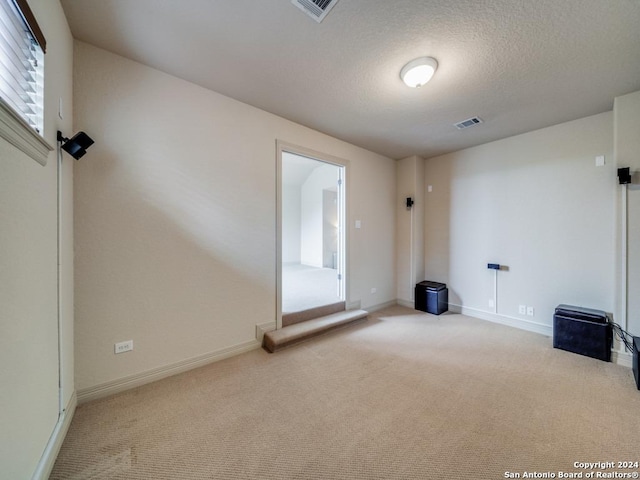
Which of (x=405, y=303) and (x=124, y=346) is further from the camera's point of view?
(x=405, y=303)

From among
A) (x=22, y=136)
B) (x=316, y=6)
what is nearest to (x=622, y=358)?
(x=316, y=6)

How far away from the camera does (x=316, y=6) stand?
1.50 metres

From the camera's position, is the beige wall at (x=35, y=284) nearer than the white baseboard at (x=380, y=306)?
Yes

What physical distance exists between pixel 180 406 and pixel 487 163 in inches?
191

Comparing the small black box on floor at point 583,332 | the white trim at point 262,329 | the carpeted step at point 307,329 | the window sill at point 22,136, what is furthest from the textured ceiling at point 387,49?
the carpeted step at point 307,329

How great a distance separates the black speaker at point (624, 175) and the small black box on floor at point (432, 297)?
2.36m

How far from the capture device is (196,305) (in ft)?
7.48

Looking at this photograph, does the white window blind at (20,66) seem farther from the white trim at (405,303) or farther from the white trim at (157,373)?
the white trim at (405,303)

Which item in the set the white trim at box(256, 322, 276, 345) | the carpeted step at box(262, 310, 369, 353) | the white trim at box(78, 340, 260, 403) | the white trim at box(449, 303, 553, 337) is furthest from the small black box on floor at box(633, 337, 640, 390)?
the white trim at box(78, 340, 260, 403)

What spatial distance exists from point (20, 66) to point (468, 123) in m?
3.93

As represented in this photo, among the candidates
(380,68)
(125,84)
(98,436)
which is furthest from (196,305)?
(380,68)

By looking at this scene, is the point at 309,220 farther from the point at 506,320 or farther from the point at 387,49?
the point at 387,49

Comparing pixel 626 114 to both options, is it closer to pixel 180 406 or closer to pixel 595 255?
pixel 595 255

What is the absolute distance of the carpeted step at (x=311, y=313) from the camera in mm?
3013
